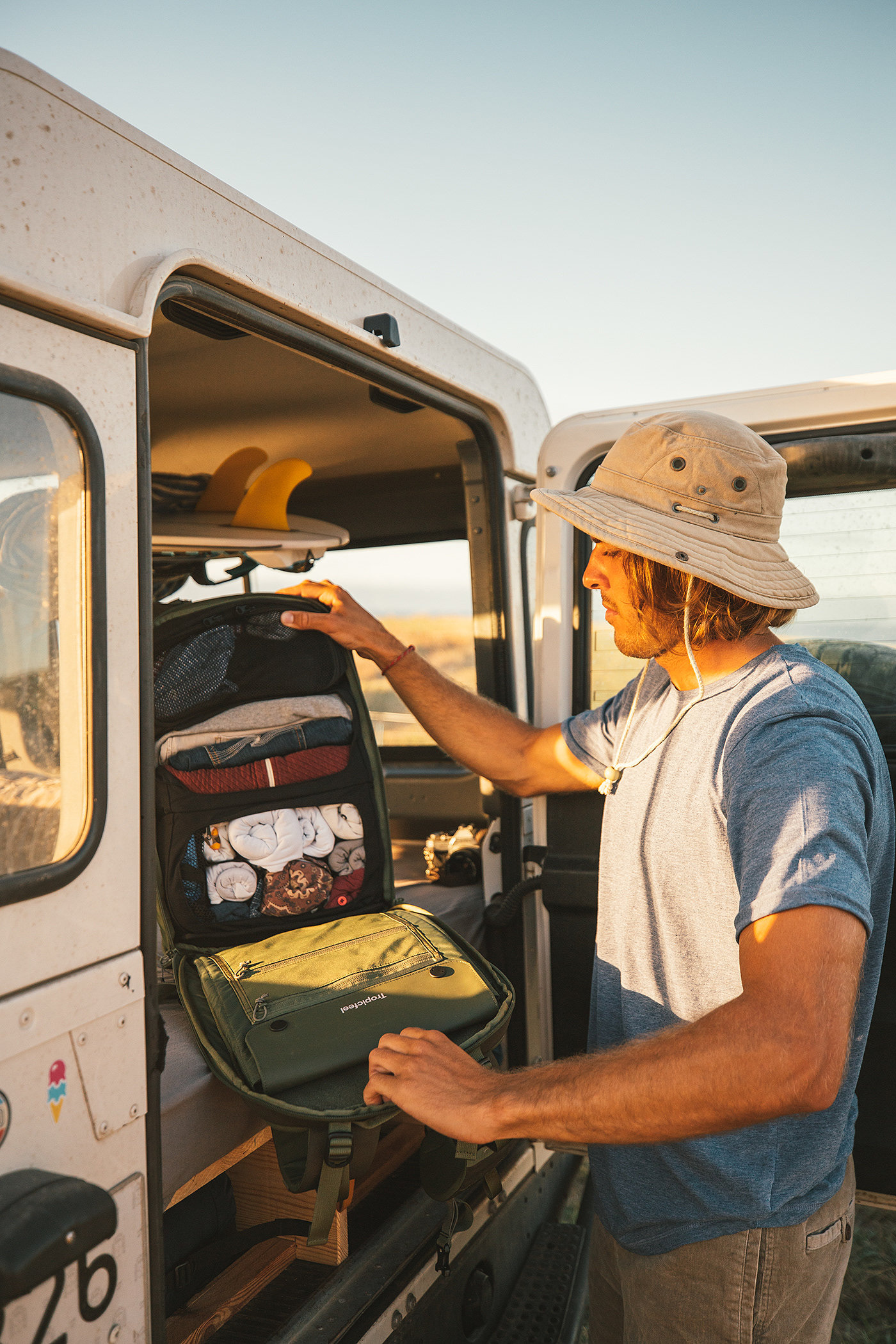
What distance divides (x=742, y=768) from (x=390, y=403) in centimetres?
158

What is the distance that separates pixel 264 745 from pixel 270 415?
4.24 feet

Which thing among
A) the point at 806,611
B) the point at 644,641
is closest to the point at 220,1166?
the point at 644,641

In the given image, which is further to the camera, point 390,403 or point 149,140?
point 390,403

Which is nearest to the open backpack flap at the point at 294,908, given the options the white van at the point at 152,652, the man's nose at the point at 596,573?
the white van at the point at 152,652

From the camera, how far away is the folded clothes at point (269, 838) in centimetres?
208

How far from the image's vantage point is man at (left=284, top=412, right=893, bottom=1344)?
4.00 feet

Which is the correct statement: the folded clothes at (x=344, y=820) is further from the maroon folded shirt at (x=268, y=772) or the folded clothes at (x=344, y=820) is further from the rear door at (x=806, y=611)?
the rear door at (x=806, y=611)

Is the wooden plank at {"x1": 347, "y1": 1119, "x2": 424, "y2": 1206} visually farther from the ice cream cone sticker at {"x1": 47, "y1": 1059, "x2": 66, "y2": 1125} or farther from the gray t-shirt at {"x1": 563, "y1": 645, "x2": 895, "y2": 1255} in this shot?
the ice cream cone sticker at {"x1": 47, "y1": 1059, "x2": 66, "y2": 1125}

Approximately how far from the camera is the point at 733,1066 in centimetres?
119

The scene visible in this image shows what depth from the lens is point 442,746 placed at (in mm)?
2451

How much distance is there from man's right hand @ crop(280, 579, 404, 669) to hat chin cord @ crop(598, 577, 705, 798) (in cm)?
63

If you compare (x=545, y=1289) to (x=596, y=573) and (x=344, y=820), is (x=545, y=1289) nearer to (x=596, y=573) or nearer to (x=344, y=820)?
(x=344, y=820)

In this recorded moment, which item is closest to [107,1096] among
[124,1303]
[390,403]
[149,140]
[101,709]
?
[124,1303]

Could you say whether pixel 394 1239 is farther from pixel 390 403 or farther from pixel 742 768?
pixel 390 403
